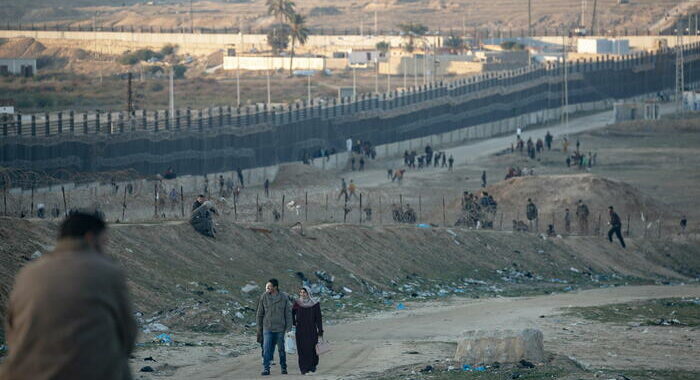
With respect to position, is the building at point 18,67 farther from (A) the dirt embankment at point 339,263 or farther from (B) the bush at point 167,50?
(A) the dirt embankment at point 339,263

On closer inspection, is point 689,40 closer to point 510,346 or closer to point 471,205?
point 471,205

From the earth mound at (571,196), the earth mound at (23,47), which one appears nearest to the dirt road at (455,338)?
the earth mound at (571,196)

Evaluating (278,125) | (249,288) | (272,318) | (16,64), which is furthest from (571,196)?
(16,64)

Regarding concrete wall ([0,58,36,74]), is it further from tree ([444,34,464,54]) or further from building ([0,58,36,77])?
tree ([444,34,464,54])

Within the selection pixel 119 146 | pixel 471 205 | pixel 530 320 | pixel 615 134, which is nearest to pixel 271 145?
pixel 119 146

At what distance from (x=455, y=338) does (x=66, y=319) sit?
15407mm

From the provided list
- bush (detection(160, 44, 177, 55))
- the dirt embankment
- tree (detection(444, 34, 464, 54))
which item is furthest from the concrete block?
bush (detection(160, 44, 177, 55))

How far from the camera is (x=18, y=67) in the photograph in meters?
116

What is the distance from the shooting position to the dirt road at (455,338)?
655 inches

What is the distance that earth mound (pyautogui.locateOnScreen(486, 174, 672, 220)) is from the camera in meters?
45.7

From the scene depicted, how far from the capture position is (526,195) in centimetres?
4653

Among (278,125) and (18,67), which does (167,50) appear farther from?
(278,125)

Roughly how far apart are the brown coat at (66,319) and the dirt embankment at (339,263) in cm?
1359

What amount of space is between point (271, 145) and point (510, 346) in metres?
43.7
